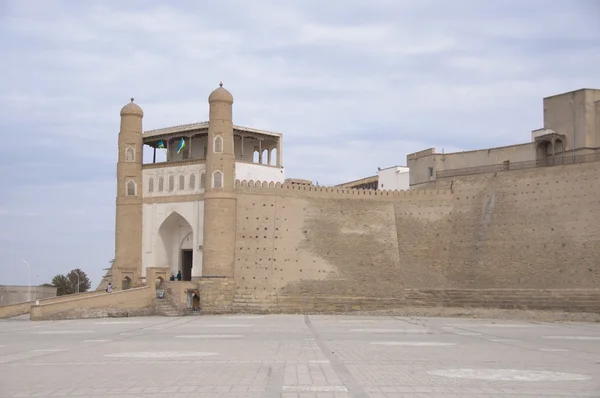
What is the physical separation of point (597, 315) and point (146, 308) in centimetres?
1743

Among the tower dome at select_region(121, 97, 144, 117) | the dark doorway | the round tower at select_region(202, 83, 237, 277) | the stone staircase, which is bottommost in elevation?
the stone staircase

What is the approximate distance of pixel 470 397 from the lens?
8148mm

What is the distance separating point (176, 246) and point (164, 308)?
4.81m

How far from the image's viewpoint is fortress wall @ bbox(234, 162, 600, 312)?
31016 mm

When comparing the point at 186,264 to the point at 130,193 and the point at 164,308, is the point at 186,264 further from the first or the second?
the point at 164,308

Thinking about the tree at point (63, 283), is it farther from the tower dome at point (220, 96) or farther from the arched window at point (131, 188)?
the tower dome at point (220, 96)

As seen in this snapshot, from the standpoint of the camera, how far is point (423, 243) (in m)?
35.2

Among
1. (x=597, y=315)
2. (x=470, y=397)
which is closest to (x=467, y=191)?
(x=597, y=315)

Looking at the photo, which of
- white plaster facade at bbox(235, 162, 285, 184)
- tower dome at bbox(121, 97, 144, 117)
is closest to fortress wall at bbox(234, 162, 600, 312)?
white plaster facade at bbox(235, 162, 285, 184)

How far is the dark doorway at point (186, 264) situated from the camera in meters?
36.8

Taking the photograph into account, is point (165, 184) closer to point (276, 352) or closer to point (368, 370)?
point (276, 352)

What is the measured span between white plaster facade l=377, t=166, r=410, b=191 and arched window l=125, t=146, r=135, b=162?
17.5 m

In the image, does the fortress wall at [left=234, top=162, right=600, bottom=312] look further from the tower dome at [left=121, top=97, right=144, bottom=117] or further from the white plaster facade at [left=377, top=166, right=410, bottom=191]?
the white plaster facade at [left=377, top=166, right=410, bottom=191]

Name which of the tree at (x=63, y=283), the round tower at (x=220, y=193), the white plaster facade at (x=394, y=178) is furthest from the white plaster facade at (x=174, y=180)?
the tree at (x=63, y=283)
